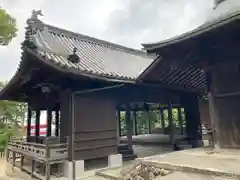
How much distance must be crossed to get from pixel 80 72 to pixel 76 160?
8.90 feet

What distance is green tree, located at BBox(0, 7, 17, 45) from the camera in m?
11.5

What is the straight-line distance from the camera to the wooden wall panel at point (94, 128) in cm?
691

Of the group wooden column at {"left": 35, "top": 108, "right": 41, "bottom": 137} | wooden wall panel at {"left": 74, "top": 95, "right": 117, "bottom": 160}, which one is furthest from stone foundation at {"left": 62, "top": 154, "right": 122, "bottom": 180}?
wooden column at {"left": 35, "top": 108, "right": 41, "bottom": 137}

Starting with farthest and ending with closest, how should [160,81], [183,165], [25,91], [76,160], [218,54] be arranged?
[25,91], [160,81], [76,160], [218,54], [183,165]

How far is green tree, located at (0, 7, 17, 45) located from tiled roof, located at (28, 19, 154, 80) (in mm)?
3633

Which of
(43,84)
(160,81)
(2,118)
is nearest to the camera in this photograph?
(43,84)

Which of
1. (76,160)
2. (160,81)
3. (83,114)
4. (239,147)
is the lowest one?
(76,160)

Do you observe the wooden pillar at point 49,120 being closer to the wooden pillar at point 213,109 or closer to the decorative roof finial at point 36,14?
the decorative roof finial at point 36,14

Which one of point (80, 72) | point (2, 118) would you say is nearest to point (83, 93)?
point (80, 72)

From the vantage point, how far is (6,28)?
1169cm

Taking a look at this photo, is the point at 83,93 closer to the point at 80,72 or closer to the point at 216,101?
the point at 80,72

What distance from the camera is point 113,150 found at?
768 cm

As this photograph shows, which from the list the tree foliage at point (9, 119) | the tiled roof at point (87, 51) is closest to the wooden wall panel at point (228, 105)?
the tiled roof at point (87, 51)

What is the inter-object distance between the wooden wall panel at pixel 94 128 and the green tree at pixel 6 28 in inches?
293
